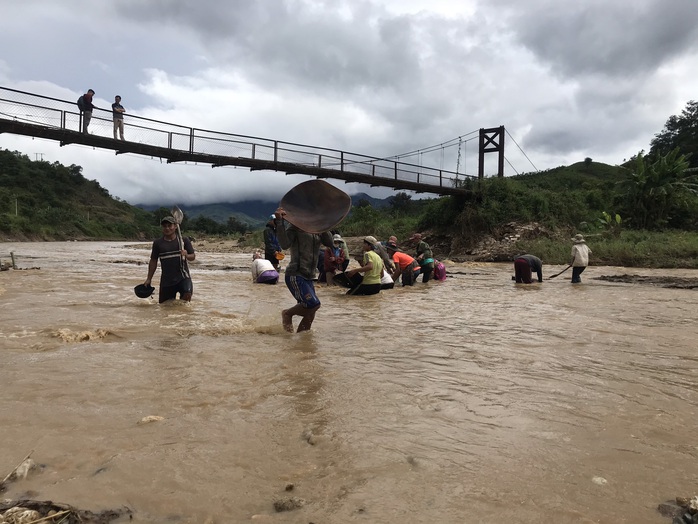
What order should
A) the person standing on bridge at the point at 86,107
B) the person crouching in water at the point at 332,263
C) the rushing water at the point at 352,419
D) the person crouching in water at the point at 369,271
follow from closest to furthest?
the rushing water at the point at 352,419
the person crouching in water at the point at 369,271
the person crouching in water at the point at 332,263
the person standing on bridge at the point at 86,107

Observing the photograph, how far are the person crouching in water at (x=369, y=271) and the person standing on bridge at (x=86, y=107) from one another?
447 inches

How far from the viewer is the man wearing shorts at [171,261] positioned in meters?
6.96

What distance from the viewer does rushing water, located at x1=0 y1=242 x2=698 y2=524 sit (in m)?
1.95

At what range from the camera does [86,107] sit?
50.8 ft

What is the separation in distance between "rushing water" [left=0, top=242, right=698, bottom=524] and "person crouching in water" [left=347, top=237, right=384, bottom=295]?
3424 mm

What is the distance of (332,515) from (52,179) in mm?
103355

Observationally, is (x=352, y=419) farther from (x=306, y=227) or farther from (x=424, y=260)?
(x=424, y=260)

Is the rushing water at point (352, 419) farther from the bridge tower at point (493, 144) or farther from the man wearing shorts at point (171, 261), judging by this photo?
the bridge tower at point (493, 144)

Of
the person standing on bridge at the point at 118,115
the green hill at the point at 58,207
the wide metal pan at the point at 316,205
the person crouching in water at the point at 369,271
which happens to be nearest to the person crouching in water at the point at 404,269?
the person crouching in water at the point at 369,271

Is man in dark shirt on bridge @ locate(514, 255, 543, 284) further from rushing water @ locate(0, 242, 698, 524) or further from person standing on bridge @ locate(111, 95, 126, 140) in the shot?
person standing on bridge @ locate(111, 95, 126, 140)

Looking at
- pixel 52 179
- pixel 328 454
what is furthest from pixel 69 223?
pixel 328 454

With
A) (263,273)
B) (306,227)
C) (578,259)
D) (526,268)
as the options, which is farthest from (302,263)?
(578,259)

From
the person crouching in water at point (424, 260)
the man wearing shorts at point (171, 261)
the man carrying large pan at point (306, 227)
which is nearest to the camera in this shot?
the man carrying large pan at point (306, 227)

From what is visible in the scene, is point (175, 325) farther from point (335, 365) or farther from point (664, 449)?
point (664, 449)
